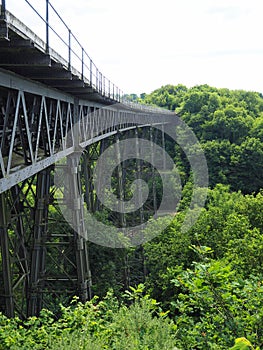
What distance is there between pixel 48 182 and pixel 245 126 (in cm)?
3467

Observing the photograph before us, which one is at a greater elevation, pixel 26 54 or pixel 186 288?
pixel 26 54

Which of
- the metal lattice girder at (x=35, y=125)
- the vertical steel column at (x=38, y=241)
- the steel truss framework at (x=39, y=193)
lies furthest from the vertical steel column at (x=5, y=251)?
the vertical steel column at (x=38, y=241)

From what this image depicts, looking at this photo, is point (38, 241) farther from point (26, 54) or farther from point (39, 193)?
point (26, 54)

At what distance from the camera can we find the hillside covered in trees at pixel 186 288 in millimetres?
4277

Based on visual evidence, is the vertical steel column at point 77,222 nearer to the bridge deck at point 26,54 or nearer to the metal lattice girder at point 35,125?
the metal lattice girder at point 35,125

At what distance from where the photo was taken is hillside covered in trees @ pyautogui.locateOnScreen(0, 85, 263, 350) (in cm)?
428

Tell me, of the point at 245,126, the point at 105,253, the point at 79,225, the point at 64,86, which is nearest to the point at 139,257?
the point at 105,253

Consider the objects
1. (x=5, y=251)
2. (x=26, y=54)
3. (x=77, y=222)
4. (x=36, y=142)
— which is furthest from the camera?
(x=77, y=222)

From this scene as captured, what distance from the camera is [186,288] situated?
5188mm

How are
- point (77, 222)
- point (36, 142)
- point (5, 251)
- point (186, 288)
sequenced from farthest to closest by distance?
point (77, 222) → point (5, 251) → point (36, 142) → point (186, 288)

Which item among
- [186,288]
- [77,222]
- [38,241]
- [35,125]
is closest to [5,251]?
[38,241]

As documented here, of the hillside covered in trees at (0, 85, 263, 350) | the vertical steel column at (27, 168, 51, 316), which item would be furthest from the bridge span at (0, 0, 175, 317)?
the hillside covered in trees at (0, 85, 263, 350)

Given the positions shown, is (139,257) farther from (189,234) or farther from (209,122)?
(209,122)

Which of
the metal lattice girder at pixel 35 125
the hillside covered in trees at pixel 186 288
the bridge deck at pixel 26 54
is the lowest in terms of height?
the hillside covered in trees at pixel 186 288
